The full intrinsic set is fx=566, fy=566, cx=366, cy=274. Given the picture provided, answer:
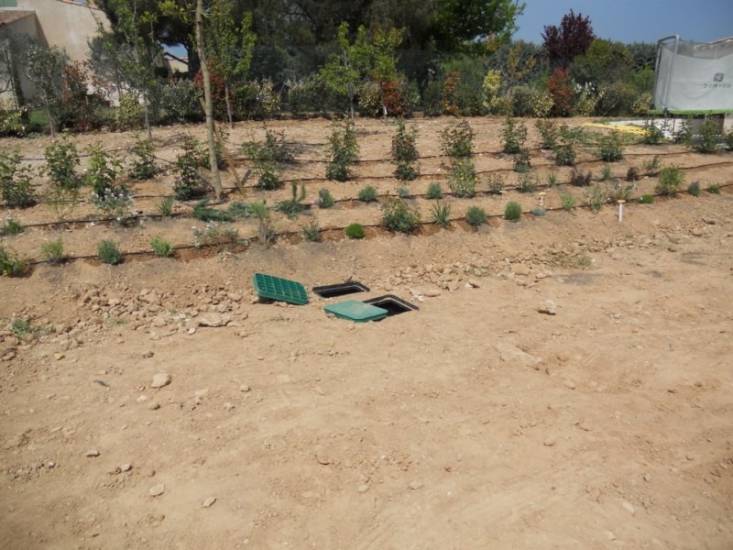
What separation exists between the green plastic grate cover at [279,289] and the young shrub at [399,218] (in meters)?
1.72

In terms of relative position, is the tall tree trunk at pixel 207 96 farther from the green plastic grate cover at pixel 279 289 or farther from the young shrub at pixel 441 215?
the young shrub at pixel 441 215

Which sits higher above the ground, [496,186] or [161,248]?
[496,186]

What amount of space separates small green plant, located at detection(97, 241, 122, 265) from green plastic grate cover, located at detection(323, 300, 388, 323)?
7.68 feet

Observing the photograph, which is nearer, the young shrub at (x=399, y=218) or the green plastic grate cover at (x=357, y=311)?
the green plastic grate cover at (x=357, y=311)

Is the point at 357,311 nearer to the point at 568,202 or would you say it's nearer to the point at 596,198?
the point at 568,202

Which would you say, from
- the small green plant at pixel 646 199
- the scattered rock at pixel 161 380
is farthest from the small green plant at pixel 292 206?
the small green plant at pixel 646 199

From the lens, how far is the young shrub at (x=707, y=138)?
37.2ft

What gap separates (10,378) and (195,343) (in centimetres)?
140

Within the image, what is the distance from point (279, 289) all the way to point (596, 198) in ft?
17.9

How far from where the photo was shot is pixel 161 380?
4312mm

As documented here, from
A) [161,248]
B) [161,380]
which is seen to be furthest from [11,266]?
[161,380]

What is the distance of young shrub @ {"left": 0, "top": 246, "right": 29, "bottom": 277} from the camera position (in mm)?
5641

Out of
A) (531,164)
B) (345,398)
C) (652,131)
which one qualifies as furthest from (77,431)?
(652,131)

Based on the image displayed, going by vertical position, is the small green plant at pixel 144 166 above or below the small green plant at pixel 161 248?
above
